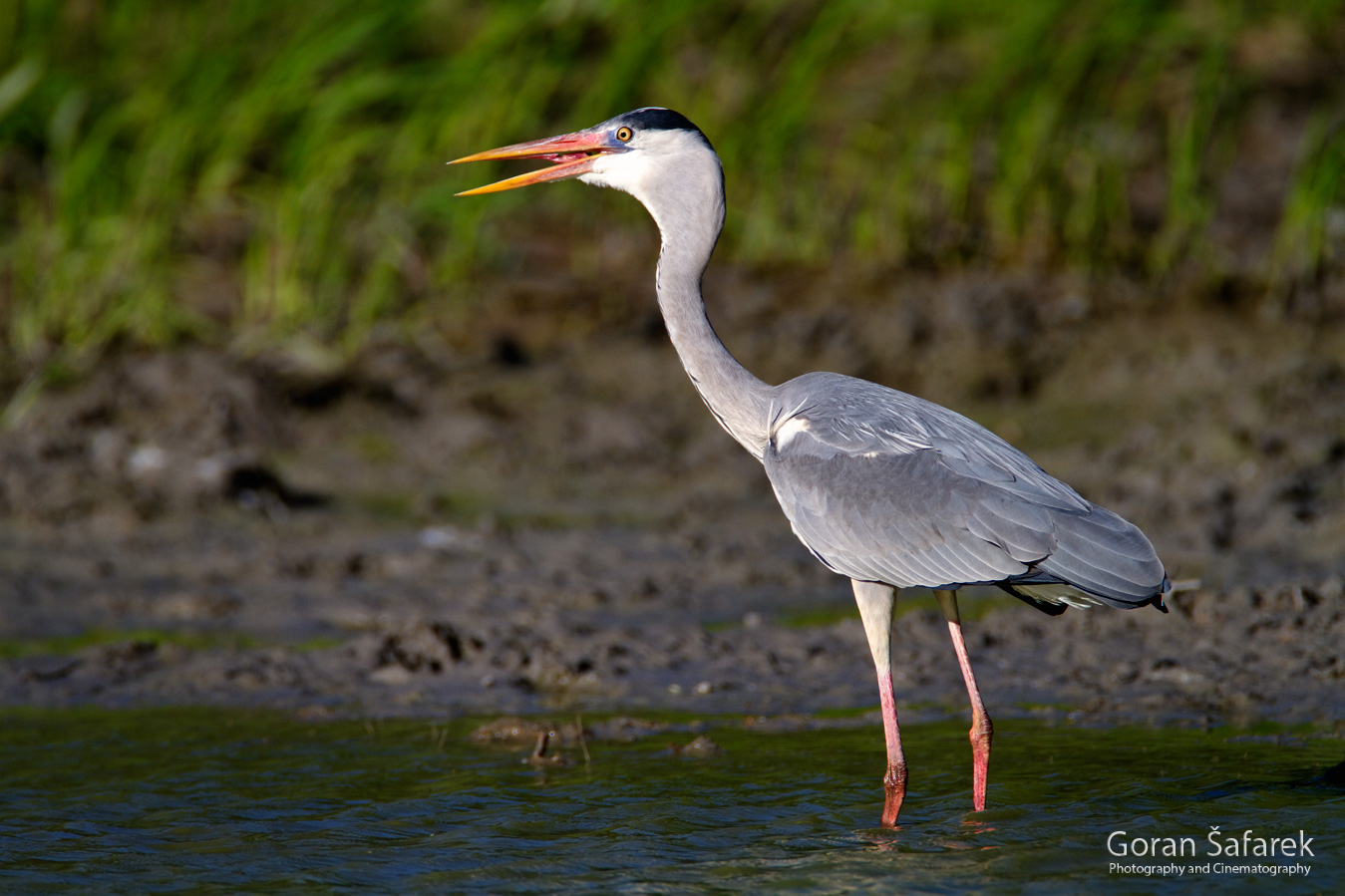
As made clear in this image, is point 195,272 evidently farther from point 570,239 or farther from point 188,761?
point 188,761

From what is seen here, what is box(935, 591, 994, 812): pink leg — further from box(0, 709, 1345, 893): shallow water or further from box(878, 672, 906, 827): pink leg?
box(878, 672, 906, 827): pink leg

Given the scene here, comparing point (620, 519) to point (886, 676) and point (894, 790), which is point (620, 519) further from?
point (894, 790)

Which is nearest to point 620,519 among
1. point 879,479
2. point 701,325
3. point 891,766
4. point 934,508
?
point 701,325

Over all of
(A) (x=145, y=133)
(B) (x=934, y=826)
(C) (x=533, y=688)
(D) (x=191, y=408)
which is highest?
(A) (x=145, y=133)

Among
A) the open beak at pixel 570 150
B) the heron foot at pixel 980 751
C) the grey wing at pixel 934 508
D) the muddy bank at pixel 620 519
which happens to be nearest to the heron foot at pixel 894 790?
the heron foot at pixel 980 751

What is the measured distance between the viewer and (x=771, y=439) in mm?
5000

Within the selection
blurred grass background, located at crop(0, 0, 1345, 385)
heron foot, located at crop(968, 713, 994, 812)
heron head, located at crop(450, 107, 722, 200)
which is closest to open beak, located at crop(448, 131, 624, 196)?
heron head, located at crop(450, 107, 722, 200)

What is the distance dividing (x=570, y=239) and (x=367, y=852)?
6.64 metres

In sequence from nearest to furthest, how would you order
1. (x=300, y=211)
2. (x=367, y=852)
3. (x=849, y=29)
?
(x=367, y=852) → (x=300, y=211) → (x=849, y=29)

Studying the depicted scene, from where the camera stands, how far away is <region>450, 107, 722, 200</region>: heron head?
205 inches

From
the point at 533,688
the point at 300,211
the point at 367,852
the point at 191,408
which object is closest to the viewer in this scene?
the point at 367,852

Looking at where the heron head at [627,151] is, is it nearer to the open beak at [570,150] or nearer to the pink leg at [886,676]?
the open beak at [570,150]

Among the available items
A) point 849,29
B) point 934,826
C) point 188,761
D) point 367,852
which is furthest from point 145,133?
point 934,826

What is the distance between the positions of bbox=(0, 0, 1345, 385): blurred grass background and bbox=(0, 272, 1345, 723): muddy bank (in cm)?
41
